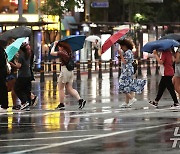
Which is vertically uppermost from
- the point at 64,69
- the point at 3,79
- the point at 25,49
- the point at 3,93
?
the point at 25,49

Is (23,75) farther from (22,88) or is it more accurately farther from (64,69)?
(64,69)

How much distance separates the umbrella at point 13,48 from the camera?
19469 millimetres

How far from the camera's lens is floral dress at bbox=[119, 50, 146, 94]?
65.8 ft

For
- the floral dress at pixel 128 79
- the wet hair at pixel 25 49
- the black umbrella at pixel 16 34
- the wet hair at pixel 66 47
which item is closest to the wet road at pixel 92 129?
the floral dress at pixel 128 79

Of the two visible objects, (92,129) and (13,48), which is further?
(13,48)

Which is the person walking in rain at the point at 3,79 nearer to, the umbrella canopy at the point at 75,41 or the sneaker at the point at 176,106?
the umbrella canopy at the point at 75,41

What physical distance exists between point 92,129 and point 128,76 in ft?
18.7

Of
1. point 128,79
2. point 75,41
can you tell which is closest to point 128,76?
point 128,79

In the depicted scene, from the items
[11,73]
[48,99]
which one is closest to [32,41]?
[48,99]

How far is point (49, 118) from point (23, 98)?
282 centimetres

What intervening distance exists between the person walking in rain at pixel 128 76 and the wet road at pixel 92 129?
372 mm

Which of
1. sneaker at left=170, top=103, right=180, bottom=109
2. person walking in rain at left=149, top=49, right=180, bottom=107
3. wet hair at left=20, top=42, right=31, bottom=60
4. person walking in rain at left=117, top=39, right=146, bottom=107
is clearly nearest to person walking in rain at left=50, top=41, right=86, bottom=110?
wet hair at left=20, top=42, right=31, bottom=60

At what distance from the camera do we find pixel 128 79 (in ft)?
66.1

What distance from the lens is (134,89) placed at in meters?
20.1
